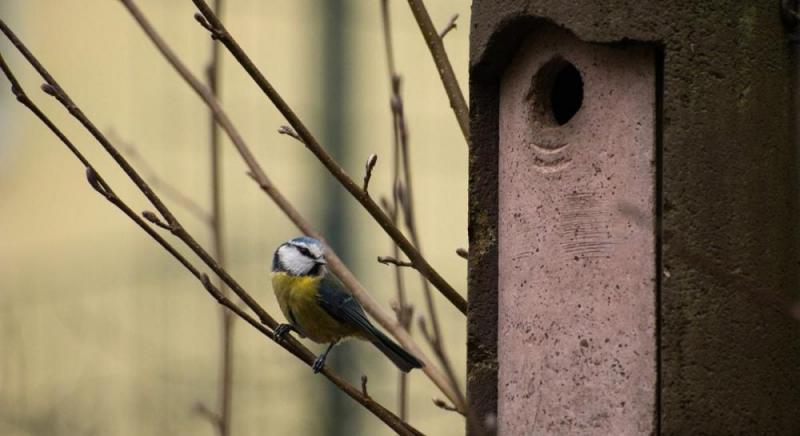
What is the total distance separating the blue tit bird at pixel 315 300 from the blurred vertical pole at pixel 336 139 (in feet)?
10.6

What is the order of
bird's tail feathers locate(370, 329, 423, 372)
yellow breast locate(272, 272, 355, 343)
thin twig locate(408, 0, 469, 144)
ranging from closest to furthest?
thin twig locate(408, 0, 469, 144), bird's tail feathers locate(370, 329, 423, 372), yellow breast locate(272, 272, 355, 343)

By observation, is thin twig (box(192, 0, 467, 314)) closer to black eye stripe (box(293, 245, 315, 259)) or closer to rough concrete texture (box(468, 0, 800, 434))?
rough concrete texture (box(468, 0, 800, 434))

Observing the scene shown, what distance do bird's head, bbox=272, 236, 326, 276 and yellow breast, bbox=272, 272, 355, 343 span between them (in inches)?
1.9

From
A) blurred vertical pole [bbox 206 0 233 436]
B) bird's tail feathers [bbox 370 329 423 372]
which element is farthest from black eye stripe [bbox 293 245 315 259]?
blurred vertical pole [bbox 206 0 233 436]

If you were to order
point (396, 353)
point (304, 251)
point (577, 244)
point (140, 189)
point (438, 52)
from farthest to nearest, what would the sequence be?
1. point (304, 251)
2. point (396, 353)
3. point (438, 52)
4. point (577, 244)
5. point (140, 189)

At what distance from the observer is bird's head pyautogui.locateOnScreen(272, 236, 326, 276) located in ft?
15.5

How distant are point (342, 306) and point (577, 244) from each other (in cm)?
142

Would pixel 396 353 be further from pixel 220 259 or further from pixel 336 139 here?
pixel 336 139

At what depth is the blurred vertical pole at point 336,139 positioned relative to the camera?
8.48 meters

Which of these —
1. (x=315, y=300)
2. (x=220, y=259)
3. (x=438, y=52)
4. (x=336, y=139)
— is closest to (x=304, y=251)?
(x=315, y=300)

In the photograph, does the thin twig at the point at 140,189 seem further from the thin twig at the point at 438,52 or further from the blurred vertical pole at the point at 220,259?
the thin twig at the point at 438,52

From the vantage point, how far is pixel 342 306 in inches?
180

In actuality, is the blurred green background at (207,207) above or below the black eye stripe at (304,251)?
above

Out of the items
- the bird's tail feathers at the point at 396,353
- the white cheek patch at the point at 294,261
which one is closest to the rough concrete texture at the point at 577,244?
the bird's tail feathers at the point at 396,353
